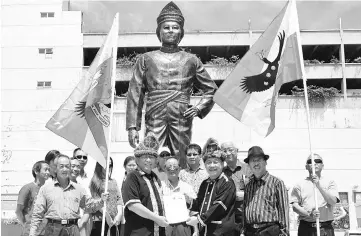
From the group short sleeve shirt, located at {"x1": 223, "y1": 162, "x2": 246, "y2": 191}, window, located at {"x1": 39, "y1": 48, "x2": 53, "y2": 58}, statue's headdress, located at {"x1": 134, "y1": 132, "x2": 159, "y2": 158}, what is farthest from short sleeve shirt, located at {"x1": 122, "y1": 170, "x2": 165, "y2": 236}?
window, located at {"x1": 39, "y1": 48, "x2": 53, "y2": 58}

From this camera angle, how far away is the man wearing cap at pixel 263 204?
588 centimetres

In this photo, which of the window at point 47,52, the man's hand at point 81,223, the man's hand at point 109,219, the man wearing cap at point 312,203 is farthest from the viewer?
the window at point 47,52

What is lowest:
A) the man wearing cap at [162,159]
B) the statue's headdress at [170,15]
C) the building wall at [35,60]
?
the man wearing cap at [162,159]

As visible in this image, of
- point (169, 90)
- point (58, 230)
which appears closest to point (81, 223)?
point (58, 230)

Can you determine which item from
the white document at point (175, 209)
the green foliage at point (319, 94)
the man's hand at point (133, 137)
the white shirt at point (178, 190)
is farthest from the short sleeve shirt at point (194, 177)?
the green foliage at point (319, 94)

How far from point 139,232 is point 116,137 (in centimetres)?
1816

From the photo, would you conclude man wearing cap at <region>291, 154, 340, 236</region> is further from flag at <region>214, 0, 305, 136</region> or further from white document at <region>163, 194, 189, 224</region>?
white document at <region>163, 194, 189, 224</region>

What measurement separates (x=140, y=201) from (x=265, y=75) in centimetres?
270

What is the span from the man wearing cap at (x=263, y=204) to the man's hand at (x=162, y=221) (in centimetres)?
105

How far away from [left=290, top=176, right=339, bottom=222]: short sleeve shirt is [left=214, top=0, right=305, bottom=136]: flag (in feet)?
3.50

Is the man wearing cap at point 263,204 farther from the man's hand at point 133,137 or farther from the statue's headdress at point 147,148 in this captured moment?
the man's hand at point 133,137

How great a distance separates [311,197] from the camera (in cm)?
726

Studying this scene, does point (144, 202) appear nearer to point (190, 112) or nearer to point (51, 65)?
point (190, 112)

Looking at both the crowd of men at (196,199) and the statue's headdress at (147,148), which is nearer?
the crowd of men at (196,199)
